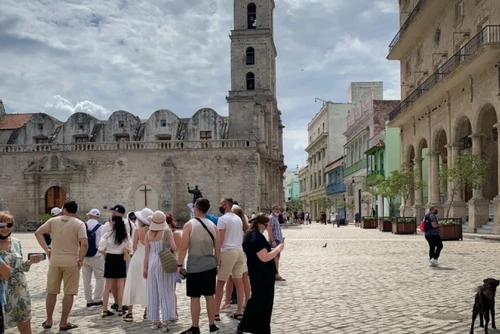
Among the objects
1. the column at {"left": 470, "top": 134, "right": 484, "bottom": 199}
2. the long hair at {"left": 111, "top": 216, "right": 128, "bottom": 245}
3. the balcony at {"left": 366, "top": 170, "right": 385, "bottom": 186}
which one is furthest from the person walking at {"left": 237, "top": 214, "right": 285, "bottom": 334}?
the balcony at {"left": 366, "top": 170, "right": 385, "bottom": 186}

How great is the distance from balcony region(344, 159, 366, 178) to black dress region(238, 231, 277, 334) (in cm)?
4355

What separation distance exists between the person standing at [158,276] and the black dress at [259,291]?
1386 millimetres

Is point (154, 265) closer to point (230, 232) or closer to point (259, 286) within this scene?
point (230, 232)

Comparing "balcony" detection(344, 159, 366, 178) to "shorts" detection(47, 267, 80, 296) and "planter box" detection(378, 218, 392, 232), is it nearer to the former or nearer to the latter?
"planter box" detection(378, 218, 392, 232)

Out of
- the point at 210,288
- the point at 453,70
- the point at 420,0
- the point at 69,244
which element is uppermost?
the point at 420,0

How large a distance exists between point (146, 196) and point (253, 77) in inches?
541

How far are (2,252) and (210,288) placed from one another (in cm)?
237

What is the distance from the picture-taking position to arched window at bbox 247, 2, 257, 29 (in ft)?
159

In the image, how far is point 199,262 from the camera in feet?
22.4

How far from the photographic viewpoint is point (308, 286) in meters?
10.4

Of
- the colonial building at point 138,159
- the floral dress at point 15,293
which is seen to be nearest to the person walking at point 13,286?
the floral dress at point 15,293

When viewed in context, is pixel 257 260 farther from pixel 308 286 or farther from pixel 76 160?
pixel 76 160

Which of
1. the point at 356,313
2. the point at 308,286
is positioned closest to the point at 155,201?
the point at 308,286

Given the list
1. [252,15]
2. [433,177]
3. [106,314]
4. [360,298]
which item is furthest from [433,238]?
[252,15]
